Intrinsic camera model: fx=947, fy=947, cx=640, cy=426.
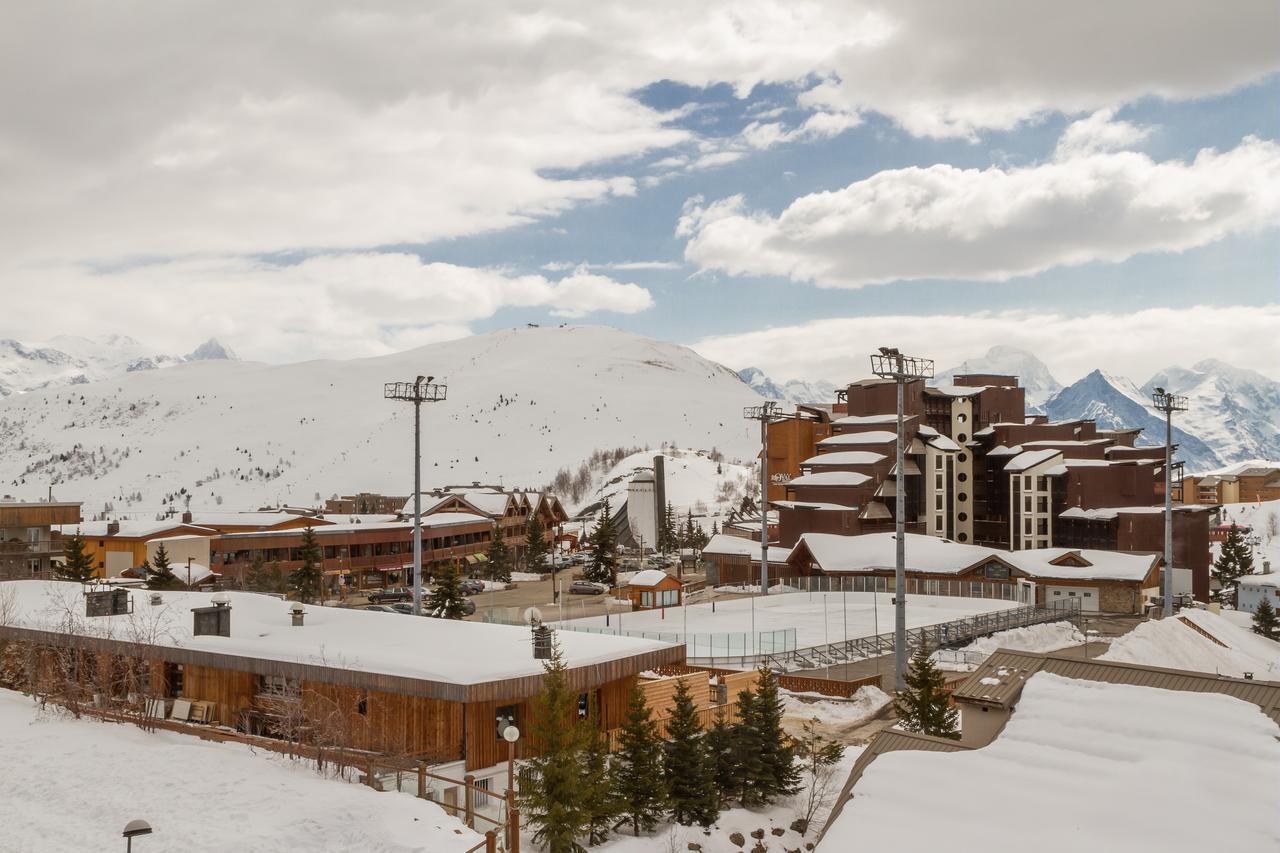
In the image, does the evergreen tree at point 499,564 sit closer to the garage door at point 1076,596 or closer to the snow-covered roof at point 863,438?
the snow-covered roof at point 863,438

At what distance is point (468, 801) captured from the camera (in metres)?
19.1

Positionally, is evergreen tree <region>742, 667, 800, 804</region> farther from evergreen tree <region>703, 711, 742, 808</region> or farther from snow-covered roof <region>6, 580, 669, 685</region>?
snow-covered roof <region>6, 580, 669, 685</region>

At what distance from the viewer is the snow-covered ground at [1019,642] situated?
40.4m

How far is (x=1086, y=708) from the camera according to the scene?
51.8 feet

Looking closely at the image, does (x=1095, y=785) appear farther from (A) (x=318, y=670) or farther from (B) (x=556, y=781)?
(A) (x=318, y=670)

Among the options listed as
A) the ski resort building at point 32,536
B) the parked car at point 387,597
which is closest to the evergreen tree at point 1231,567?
the parked car at point 387,597

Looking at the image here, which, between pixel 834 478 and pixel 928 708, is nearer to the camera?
pixel 928 708

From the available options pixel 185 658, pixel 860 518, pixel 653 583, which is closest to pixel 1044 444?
pixel 860 518

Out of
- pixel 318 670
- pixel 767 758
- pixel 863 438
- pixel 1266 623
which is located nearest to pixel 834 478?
pixel 863 438

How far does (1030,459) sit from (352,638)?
58576 millimetres

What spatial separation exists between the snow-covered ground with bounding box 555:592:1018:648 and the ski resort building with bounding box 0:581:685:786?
20721mm

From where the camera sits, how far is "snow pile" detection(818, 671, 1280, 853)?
1224cm

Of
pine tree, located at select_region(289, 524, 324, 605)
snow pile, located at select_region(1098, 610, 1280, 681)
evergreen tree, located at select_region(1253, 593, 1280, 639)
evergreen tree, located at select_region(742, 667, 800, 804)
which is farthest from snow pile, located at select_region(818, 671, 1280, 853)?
pine tree, located at select_region(289, 524, 324, 605)

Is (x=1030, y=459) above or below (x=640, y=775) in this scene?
above
